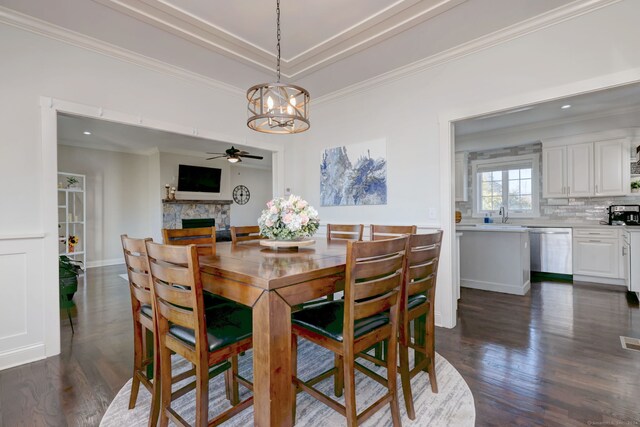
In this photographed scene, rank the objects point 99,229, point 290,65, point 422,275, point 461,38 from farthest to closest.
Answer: point 99,229 < point 290,65 < point 461,38 < point 422,275

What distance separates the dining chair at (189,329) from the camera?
1276 millimetres

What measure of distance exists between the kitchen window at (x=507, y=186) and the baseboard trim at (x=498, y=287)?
2.17 metres

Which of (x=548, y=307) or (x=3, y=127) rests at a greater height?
(x=3, y=127)

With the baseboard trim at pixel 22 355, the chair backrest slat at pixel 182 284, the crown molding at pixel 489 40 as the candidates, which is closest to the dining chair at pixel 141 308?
the chair backrest slat at pixel 182 284

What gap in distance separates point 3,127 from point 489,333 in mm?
4408

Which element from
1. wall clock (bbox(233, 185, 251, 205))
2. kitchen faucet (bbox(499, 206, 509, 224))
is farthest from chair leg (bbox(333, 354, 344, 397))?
wall clock (bbox(233, 185, 251, 205))

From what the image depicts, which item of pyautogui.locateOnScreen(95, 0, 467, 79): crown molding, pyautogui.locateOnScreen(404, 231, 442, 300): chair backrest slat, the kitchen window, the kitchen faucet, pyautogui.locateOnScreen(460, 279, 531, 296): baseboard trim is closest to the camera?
pyautogui.locateOnScreen(404, 231, 442, 300): chair backrest slat

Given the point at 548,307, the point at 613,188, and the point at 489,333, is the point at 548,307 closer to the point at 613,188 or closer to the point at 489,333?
the point at 489,333

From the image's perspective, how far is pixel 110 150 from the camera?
670 centimetres

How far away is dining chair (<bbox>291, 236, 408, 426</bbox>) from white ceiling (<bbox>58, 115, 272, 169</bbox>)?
12.7ft

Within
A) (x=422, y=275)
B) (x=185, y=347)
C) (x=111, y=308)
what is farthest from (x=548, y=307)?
(x=111, y=308)

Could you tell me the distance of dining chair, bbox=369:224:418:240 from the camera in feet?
8.29

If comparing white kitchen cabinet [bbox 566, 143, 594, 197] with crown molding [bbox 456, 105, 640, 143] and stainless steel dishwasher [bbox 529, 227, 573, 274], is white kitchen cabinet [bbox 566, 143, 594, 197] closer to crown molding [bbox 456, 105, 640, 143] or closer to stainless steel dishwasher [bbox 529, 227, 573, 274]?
crown molding [bbox 456, 105, 640, 143]

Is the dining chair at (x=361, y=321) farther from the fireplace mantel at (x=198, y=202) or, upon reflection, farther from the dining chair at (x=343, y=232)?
the fireplace mantel at (x=198, y=202)
